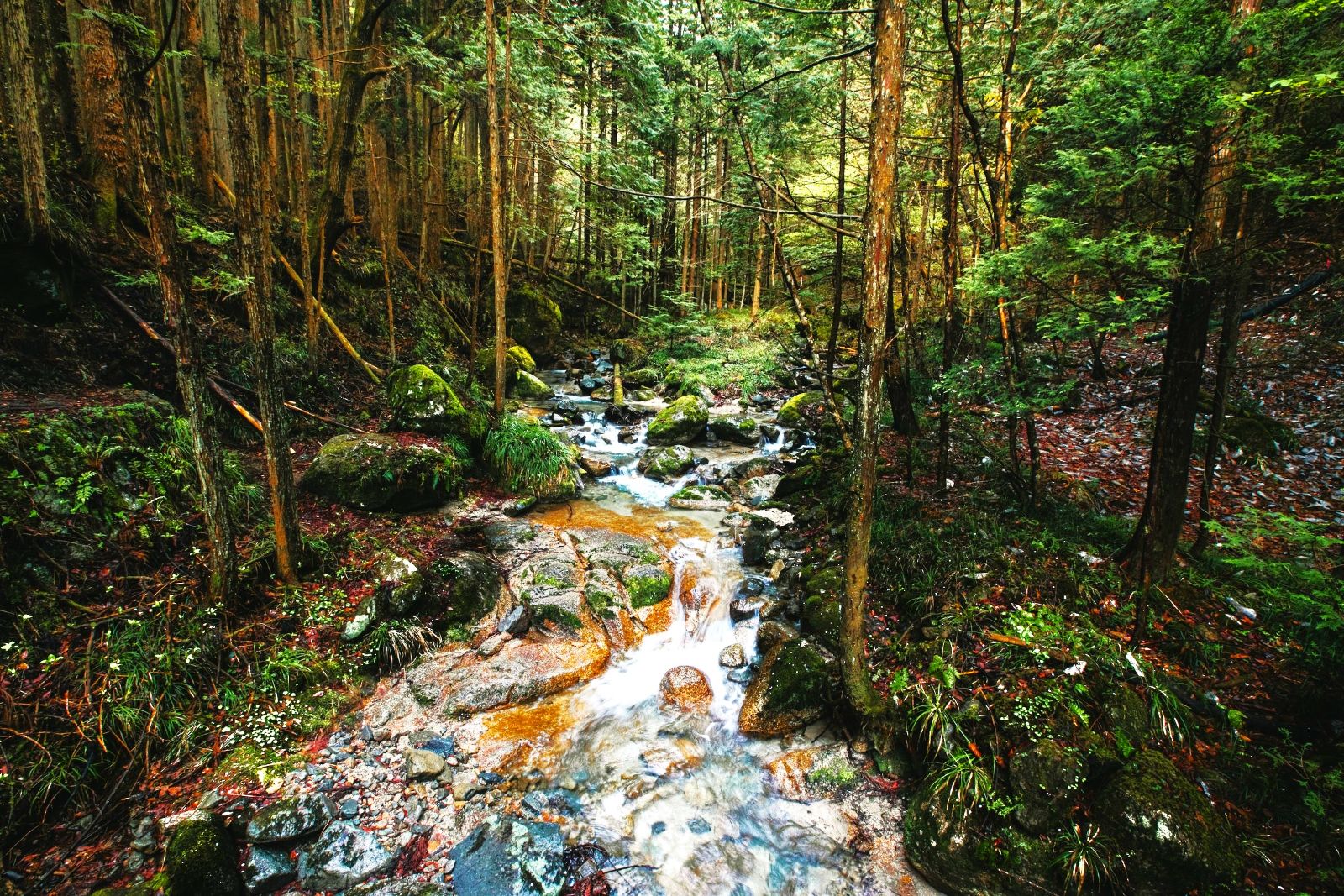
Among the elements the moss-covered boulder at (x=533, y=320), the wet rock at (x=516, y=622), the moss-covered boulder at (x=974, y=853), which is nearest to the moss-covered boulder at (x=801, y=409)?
the wet rock at (x=516, y=622)

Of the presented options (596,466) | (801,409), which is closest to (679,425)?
(596,466)

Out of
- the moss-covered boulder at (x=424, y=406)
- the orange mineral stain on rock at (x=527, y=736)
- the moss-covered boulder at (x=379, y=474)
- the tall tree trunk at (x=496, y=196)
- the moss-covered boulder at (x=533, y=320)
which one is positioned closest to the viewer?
the orange mineral stain on rock at (x=527, y=736)

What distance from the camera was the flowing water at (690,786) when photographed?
4090 mm

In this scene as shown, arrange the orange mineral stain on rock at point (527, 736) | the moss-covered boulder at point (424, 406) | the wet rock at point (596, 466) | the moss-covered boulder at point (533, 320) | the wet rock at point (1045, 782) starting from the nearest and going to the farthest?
the wet rock at point (1045, 782) < the orange mineral stain on rock at point (527, 736) < the moss-covered boulder at point (424, 406) < the wet rock at point (596, 466) < the moss-covered boulder at point (533, 320)

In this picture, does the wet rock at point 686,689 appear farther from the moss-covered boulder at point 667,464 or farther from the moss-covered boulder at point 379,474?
the moss-covered boulder at point 667,464

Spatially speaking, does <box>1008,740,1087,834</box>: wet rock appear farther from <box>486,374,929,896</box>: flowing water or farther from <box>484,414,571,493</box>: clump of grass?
<box>484,414,571,493</box>: clump of grass

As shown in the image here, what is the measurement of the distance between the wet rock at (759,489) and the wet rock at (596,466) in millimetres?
2932

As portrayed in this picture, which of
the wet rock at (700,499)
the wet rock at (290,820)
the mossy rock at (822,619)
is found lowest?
the wet rock at (290,820)

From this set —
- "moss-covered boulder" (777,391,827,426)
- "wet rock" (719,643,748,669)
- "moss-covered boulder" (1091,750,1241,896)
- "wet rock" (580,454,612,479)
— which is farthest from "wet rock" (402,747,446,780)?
"moss-covered boulder" (777,391,827,426)

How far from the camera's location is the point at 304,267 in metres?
8.91

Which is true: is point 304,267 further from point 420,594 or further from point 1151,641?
point 1151,641

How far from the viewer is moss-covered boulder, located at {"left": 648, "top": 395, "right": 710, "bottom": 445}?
13.3 m

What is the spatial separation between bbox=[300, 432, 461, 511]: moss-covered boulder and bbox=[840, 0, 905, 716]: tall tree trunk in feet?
21.2

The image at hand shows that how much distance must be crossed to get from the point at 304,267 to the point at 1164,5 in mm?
11208
